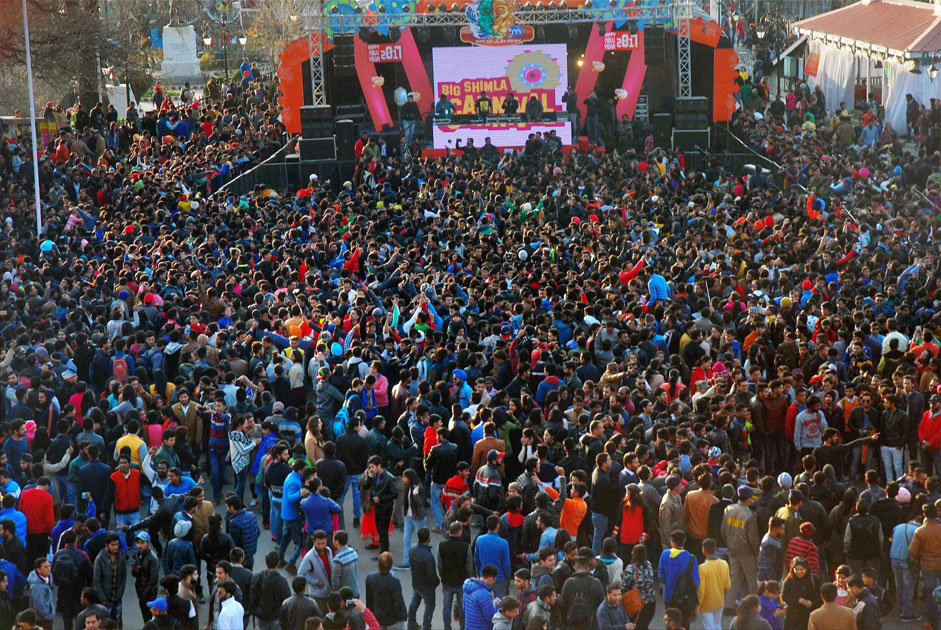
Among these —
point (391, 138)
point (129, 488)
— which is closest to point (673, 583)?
point (129, 488)

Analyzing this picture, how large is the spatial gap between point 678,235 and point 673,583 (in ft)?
36.1

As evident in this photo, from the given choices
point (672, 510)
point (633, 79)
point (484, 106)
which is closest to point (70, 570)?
point (672, 510)

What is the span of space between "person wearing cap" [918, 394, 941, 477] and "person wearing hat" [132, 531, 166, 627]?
690 cm

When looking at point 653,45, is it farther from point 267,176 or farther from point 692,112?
point 267,176

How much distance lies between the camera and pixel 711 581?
8.91 metres

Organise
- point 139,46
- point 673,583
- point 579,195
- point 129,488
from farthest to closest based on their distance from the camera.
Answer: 1. point 139,46
2. point 579,195
3. point 129,488
4. point 673,583

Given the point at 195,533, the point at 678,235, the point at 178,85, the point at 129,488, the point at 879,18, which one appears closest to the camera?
the point at 195,533

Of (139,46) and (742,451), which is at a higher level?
(139,46)

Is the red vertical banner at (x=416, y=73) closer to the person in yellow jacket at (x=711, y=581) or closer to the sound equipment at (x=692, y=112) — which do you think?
the sound equipment at (x=692, y=112)

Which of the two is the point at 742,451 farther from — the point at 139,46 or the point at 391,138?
the point at 139,46

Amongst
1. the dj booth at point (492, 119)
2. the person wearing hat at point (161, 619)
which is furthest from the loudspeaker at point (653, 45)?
the person wearing hat at point (161, 619)

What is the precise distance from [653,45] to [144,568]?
79.3 feet

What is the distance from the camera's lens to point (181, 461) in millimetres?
11484

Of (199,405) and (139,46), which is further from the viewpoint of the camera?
(139,46)
